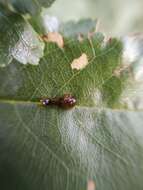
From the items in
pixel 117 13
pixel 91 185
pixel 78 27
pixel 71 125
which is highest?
pixel 117 13

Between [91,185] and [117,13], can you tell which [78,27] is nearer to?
[91,185]

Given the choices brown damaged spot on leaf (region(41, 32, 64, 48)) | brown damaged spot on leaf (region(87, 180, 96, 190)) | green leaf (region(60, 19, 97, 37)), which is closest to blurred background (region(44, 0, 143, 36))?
green leaf (region(60, 19, 97, 37))

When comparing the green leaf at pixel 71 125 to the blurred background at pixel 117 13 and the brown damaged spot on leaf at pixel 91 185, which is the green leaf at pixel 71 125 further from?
the blurred background at pixel 117 13

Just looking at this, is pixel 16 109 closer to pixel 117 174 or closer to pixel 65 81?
pixel 65 81

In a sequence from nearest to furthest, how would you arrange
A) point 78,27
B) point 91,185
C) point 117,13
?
1. point 91,185
2. point 78,27
3. point 117,13

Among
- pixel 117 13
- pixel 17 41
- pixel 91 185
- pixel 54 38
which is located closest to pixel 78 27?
pixel 54 38

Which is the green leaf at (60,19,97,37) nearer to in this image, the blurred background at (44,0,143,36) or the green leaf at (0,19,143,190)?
the green leaf at (0,19,143,190)

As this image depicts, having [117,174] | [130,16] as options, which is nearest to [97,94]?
[117,174]
